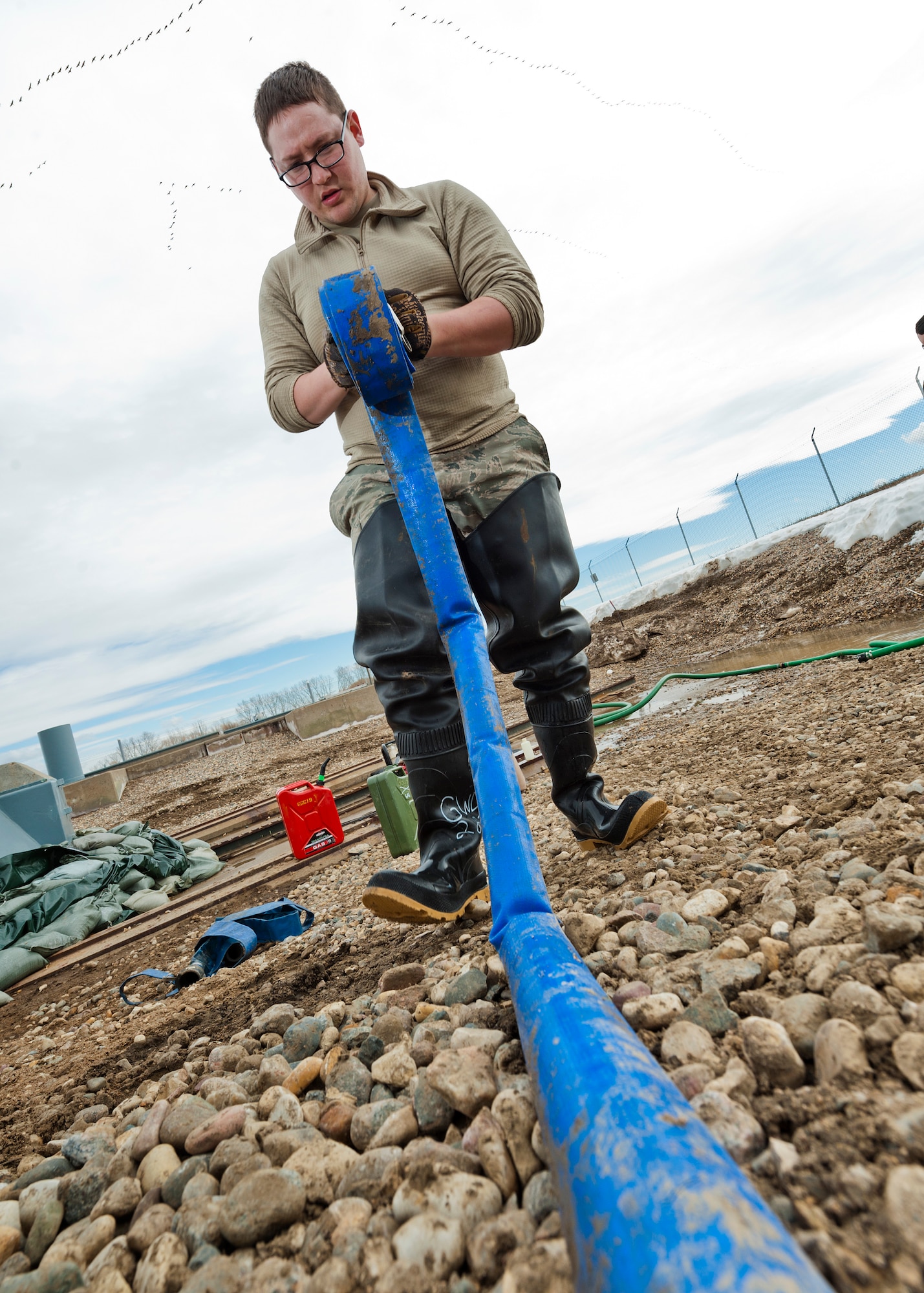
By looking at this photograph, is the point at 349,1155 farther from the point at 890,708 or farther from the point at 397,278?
the point at 890,708

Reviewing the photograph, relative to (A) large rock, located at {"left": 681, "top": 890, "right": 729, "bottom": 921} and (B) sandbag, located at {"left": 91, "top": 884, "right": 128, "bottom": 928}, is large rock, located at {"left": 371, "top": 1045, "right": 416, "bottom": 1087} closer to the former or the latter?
(A) large rock, located at {"left": 681, "top": 890, "right": 729, "bottom": 921}

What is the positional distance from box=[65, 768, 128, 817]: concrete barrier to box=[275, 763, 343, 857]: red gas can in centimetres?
1229

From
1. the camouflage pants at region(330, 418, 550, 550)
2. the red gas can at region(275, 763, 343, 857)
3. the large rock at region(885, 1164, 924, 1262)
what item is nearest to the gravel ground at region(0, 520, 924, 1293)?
the large rock at region(885, 1164, 924, 1262)

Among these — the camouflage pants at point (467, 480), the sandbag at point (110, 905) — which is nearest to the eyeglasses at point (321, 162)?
the camouflage pants at point (467, 480)

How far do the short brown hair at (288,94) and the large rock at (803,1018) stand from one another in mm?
2291

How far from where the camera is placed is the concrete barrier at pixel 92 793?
14680mm

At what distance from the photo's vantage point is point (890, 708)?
2.82 m

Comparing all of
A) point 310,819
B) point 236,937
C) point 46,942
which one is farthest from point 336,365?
point 46,942

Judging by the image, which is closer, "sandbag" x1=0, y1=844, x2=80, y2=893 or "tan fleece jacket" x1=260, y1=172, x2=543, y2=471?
"tan fleece jacket" x1=260, y1=172, x2=543, y2=471

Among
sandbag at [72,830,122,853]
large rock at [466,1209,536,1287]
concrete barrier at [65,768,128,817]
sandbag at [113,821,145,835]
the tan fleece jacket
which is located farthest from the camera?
concrete barrier at [65,768,128,817]

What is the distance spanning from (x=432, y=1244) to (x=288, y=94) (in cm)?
241

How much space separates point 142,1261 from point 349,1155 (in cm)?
26

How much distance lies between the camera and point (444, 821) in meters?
1.76

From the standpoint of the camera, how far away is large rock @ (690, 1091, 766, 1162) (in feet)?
2.20
